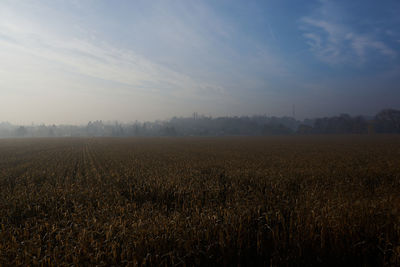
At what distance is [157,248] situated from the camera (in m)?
4.59

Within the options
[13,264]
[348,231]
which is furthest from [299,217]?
[13,264]

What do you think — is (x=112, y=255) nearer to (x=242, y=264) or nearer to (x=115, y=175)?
(x=242, y=264)

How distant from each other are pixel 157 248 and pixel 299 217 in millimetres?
3928

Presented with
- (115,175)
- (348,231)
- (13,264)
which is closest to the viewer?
(13,264)

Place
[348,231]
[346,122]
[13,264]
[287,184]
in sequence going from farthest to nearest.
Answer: [346,122] → [287,184] → [348,231] → [13,264]

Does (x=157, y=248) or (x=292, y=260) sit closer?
(x=292, y=260)

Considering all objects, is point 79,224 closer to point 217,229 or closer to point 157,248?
point 157,248

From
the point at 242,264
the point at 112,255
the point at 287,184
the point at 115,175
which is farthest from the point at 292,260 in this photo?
the point at 115,175

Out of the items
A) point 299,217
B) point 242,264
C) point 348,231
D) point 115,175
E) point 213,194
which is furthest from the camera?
point 115,175

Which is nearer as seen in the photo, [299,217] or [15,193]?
[299,217]

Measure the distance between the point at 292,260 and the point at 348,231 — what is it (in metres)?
2.01

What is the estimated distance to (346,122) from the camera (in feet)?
478

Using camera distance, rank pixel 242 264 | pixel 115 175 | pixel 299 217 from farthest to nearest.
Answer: pixel 115 175, pixel 299 217, pixel 242 264

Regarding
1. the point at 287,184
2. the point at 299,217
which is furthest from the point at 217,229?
the point at 287,184
